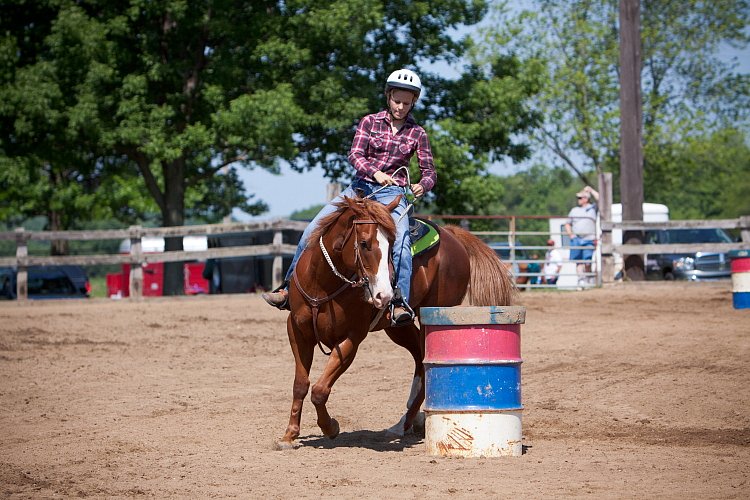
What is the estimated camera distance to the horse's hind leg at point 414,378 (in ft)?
26.3

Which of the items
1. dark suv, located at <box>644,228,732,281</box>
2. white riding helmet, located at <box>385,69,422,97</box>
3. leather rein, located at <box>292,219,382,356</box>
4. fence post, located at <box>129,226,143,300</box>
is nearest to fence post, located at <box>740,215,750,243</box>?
dark suv, located at <box>644,228,732,281</box>

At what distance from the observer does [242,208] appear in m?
44.5

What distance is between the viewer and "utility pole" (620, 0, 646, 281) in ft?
71.5

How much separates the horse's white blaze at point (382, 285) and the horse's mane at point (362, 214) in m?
0.16

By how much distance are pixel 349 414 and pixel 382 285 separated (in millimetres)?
2451

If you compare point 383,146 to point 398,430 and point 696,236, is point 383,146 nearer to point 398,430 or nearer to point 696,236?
point 398,430

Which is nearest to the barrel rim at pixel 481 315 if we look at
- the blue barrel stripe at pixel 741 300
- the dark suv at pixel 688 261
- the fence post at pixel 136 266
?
the blue barrel stripe at pixel 741 300

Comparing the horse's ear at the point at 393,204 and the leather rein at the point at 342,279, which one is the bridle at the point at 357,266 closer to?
the leather rein at the point at 342,279

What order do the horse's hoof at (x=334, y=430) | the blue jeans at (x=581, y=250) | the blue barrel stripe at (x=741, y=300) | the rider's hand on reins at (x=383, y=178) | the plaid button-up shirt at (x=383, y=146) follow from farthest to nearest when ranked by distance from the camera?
the blue jeans at (x=581, y=250), the blue barrel stripe at (x=741, y=300), the plaid button-up shirt at (x=383, y=146), the rider's hand on reins at (x=383, y=178), the horse's hoof at (x=334, y=430)

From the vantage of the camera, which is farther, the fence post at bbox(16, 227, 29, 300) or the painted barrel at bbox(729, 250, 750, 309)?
the fence post at bbox(16, 227, 29, 300)

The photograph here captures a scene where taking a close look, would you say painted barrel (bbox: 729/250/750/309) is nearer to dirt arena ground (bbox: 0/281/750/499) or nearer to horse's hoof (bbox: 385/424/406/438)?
dirt arena ground (bbox: 0/281/750/499)

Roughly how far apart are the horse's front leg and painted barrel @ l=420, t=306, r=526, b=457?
807mm

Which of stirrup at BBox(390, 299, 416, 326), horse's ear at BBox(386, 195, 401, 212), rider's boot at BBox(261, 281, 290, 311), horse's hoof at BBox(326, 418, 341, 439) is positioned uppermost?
horse's ear at BBox(386, 195, 401, 212)

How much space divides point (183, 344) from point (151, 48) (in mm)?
14086
